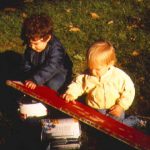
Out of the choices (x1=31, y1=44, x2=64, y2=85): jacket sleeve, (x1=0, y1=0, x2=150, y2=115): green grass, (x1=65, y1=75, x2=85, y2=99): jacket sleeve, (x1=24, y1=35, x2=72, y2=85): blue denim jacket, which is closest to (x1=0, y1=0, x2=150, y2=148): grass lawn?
(x1=0, y1=0, x2=150, y2=115): green grass

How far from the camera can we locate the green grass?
589 cm

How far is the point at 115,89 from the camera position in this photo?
456 centimetres

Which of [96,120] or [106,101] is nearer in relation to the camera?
[96,120]

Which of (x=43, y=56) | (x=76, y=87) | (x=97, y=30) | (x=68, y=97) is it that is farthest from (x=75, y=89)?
(x=97, y=30)

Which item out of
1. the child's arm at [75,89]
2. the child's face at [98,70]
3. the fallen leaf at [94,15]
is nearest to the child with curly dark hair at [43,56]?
the child's arm at [75,89]

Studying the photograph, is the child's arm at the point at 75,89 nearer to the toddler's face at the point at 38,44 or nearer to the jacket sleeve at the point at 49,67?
the jacket sleeve at the point at 49,67

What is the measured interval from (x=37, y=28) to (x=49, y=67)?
0.50 metres

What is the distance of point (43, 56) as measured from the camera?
4953 mm

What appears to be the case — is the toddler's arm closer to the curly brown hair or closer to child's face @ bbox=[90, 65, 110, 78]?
child's face @ bbox=[90, 65, 110, 78]

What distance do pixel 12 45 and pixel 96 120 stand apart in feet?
9.44

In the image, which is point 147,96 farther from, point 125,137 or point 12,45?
point 12,45

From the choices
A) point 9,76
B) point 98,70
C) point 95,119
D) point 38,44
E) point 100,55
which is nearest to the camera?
point 95,119

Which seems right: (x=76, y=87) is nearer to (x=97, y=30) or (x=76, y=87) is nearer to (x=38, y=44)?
(x=38, y=44)

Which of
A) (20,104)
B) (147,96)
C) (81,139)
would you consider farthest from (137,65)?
(20,104)
